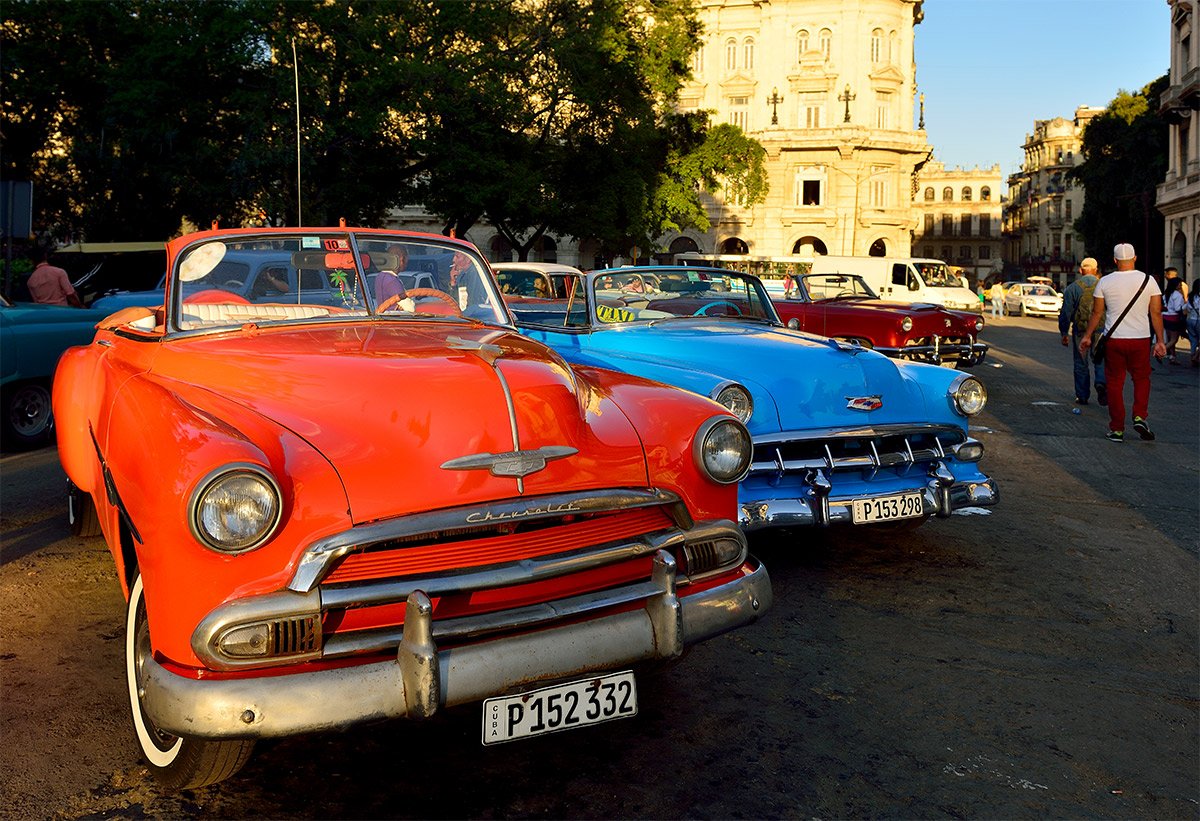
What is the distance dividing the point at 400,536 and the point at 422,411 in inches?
18.9

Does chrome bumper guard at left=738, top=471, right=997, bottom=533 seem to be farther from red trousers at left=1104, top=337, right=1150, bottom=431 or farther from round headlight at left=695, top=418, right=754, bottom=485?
red trousers at left=1104, top=337, right=1150, bottom=431

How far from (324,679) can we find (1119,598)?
14.6ft

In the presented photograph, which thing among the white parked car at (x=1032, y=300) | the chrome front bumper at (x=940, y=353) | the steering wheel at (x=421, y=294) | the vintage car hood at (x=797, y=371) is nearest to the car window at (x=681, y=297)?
the vintage car hood at (x=797, y=371)

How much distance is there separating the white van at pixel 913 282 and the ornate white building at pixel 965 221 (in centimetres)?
9566

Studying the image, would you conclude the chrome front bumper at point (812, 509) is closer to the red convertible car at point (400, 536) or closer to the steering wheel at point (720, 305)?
the red convertible car at point (400, 536)

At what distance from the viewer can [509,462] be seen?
10.9ft

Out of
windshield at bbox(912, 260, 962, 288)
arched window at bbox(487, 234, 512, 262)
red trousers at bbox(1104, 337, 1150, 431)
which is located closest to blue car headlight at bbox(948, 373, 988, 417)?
red trousers at bbox(1104, 337, 1150, 431)

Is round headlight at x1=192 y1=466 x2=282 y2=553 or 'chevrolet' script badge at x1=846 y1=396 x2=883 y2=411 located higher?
'chevrolet' script badge at x1=846 y1=396 x2=883 y2=411

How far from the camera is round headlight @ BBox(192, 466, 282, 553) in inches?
117

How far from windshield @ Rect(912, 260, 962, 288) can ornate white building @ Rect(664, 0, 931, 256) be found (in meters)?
30.8

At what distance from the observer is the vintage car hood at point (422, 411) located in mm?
3207

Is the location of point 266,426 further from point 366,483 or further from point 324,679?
point 324,679

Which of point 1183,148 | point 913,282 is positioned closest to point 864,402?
point 913,282

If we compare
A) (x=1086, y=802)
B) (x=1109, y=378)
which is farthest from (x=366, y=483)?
(x=1109, y=378)
